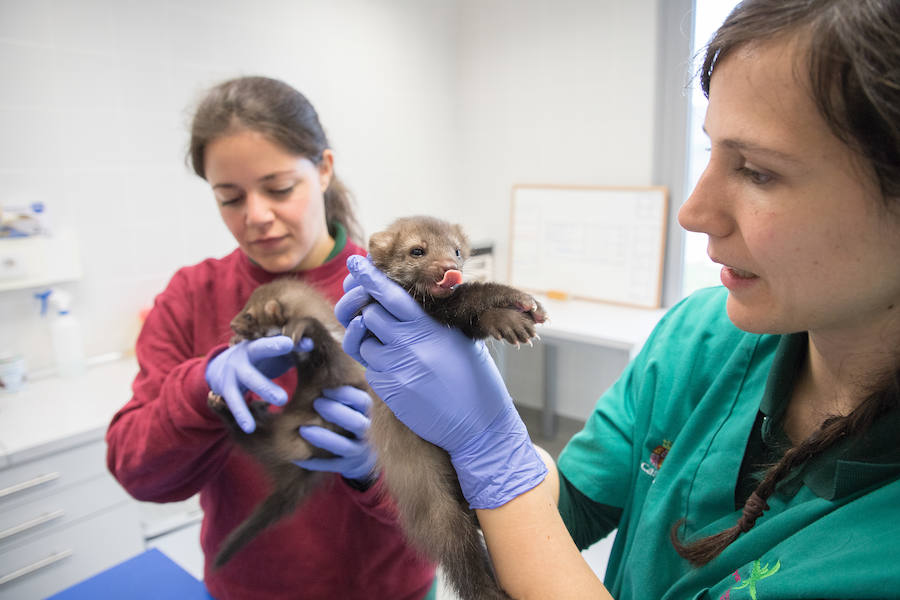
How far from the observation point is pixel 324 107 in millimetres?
3635

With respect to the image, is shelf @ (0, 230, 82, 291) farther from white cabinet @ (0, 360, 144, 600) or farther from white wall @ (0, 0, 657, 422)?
white cabinet @ (0, 360, 144, 600)

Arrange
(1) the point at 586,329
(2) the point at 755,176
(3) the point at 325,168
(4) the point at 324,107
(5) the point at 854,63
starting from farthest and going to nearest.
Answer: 1. (4) the point at 324,107
2. (1) the point at 586,329
3. (3) the point at 325,168
4. (2) the point at 755,176
5. (5) the point at 854,63

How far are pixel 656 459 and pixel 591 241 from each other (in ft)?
9.49

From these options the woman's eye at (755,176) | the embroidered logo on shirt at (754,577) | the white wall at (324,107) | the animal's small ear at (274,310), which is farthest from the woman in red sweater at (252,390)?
the woman's eye at (755,176)

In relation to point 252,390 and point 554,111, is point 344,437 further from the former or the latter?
point 554,111

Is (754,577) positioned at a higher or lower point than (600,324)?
higher

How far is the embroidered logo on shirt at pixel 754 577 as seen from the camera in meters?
0.79

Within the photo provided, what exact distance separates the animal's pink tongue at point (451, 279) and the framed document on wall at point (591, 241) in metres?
2.88

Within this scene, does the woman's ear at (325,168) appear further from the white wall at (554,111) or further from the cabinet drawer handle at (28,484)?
the white wall at (554,111)

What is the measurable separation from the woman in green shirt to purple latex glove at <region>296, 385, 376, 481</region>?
26 centimetres

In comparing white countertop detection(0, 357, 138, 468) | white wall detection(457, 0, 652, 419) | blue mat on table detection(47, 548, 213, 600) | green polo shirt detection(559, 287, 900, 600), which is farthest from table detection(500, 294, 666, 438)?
white countertop detection(0, 357, 138, 468)

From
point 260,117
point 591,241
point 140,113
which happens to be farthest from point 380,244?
point 591,241

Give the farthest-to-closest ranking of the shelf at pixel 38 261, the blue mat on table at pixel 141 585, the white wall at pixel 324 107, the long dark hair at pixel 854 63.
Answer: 1. the white wall at pixel 324 107
2. the shelf at pixel 38 261
3. the blue mat on table at pixel 141 585
4. the long dark hair at pixel 854 63

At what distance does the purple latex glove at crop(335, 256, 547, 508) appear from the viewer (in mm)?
1131
